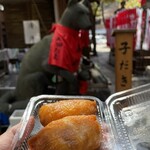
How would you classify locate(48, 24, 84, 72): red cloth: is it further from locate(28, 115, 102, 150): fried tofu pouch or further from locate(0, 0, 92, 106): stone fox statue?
locate(28, 115, 102, 150): fried tofu pouch

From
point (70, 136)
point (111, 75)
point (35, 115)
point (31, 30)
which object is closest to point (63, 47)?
point (31, 30)

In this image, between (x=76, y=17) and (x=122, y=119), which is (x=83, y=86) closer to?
(x=76, y=17)

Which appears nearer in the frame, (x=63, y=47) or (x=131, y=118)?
(x=131, y=118)

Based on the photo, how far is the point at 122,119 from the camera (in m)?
0.84

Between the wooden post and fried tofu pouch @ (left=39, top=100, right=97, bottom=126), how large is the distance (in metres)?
1.64

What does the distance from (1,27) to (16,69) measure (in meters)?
1.21

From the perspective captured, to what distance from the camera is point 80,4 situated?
2414mm

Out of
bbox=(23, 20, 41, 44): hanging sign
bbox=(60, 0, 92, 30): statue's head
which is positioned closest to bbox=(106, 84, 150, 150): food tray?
bbox=(60, 0, 92, 30): statue's head

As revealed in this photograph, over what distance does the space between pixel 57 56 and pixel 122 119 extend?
5.18 feet

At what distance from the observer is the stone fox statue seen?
234 centimetres

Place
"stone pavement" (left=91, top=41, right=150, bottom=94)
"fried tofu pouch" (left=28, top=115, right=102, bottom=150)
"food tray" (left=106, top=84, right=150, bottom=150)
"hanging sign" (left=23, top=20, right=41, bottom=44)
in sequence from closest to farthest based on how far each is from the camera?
"fried tofu pouch" (left=28, top=115, right=102, bottom=150), "food tray" (left=106, top=84, right=150, bottom=150), "hanging sign" (left=23, top=20, right=41, bottom=44), "stone pavement" (left=91, top=41, right=150, bottom=94)

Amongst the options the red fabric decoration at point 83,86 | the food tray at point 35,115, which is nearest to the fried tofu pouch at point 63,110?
the food tray at point 35,115

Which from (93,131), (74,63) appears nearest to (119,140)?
(93,131)

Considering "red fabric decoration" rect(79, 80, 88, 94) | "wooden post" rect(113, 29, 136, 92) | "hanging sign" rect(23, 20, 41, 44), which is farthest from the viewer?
"hanging sign" rect(23, 20, 41, 44)
